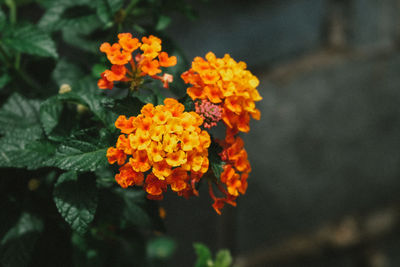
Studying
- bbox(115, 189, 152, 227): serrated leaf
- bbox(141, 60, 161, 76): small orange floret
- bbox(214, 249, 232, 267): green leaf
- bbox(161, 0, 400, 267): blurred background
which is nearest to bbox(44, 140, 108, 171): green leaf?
bbox(141, 60, 161, 76): small orange floret

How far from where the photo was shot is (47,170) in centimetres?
78

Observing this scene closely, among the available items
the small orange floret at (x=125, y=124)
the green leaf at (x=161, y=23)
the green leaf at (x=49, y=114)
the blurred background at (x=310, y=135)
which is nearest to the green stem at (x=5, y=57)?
the green leaf at (x=49, y=114)

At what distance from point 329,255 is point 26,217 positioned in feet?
5.31

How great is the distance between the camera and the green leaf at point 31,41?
812 mm

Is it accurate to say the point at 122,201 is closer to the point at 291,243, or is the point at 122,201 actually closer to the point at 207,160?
the point at 207,160

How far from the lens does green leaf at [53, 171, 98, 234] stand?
0.64 meters

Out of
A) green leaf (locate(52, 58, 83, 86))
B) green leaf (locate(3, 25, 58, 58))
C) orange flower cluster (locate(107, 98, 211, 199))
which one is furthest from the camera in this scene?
green leaf (locate(52, 58, 83, 86))

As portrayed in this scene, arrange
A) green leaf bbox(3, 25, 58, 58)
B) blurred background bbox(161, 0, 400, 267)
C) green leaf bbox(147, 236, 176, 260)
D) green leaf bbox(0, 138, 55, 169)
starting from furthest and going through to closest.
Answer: blurred background bbox(161, 0, 400, 267) < green leaf bbox(147, 236, 176, 260) < green leaf bbox(3, 25, 58, 58) < green leaf bbox(0, 138, 55, 169)

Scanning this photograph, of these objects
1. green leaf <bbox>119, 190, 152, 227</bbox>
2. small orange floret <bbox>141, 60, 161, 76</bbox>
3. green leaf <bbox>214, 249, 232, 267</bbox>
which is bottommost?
green leaf <bbox>214, 249, 232, 267</bbox>

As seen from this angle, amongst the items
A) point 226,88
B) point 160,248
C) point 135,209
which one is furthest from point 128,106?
point 160,248

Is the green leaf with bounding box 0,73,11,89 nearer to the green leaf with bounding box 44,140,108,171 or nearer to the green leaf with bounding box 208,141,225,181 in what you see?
the green leaf with bounding box 44,140,108,171

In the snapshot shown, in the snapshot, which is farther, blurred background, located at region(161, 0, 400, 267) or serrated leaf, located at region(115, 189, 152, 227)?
blurred background, located at region(161, 0, 400, 267)

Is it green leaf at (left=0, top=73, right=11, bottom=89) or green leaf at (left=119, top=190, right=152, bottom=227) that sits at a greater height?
green leaf at (left=0, top=73, right=11, bottom=89)

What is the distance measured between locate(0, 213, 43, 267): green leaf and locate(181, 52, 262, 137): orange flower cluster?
424 millimetres
